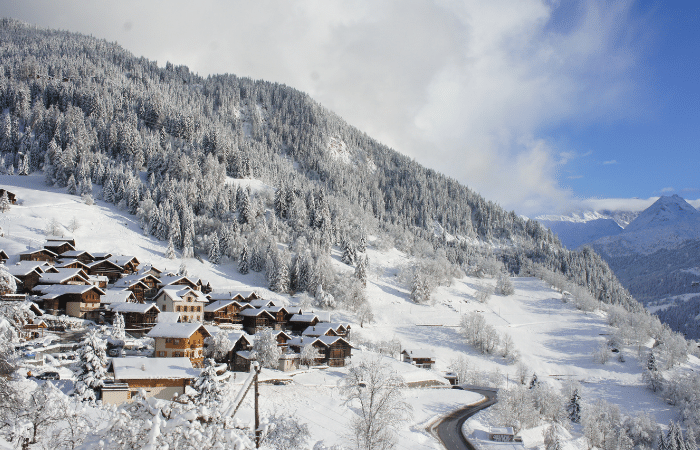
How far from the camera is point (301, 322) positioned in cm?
7431

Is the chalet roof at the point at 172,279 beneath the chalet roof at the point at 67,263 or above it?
beneath

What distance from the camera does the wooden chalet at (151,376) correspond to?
35.9 meters

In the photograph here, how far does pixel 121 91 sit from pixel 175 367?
527ft

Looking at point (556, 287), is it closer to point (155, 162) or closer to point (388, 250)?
point (388, 250)

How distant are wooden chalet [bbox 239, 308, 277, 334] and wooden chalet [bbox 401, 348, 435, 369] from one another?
23401mm

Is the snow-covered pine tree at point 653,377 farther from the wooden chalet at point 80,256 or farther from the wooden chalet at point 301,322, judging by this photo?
the wooden chalet at point 80,256

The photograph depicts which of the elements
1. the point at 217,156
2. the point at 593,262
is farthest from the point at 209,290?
the point at 593,262

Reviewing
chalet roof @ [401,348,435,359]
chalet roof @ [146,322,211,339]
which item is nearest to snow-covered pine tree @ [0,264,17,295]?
chalet roof @ [146,322,211,339]

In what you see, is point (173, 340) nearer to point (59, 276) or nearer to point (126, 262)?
point (59, 276)

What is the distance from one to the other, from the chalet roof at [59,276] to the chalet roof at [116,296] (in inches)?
191

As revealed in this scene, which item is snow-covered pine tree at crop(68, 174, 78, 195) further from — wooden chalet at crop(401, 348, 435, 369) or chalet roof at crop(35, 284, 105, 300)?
wooden chalet at crop(401, 348, 435, 369)

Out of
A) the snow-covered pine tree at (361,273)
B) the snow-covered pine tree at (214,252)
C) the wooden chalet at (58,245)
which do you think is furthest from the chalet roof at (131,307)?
the snow-covered pine tree at (361,273)

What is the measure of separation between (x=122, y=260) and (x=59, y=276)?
731 inches

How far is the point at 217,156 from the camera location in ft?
474
